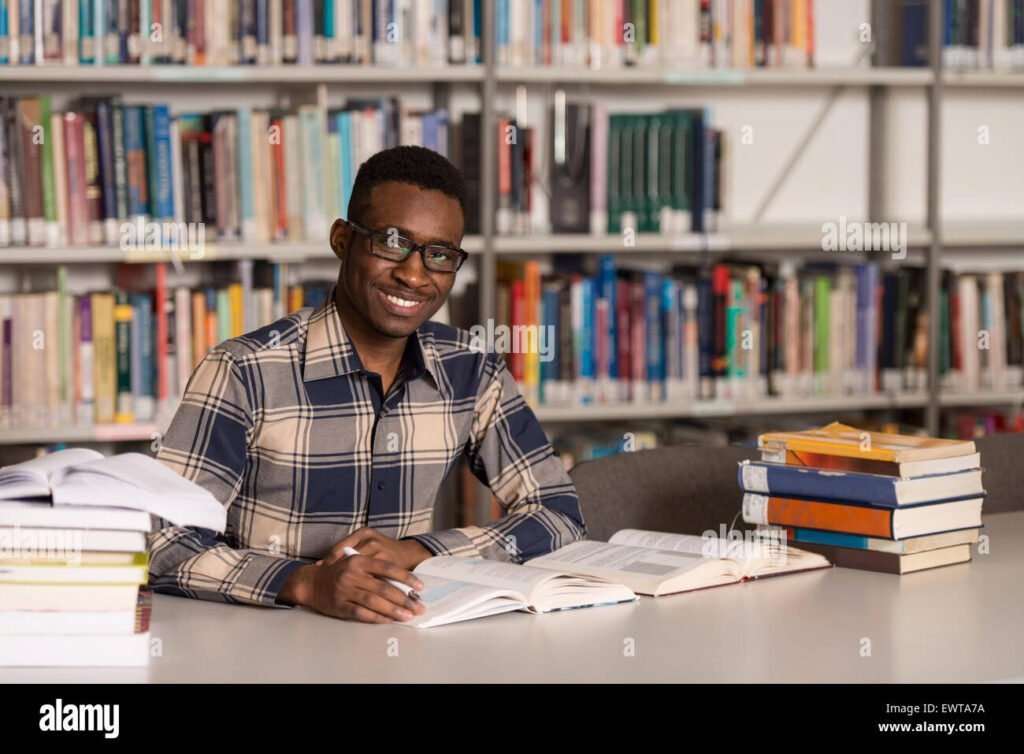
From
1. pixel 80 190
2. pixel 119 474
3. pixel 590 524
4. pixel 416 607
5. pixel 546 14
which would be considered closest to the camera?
pixel 119 474

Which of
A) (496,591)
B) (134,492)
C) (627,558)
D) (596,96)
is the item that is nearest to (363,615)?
(496,591)

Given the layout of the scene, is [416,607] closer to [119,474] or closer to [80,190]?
[119,474]

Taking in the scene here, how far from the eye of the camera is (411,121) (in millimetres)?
3201

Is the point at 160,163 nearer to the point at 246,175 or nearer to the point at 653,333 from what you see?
the point at 246,175

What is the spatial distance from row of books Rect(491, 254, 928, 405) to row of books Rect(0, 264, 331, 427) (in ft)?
2.05

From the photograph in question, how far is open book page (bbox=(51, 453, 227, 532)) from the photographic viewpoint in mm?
1307

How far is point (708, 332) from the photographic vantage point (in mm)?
3432

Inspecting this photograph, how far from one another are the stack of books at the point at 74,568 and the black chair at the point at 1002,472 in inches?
60.2

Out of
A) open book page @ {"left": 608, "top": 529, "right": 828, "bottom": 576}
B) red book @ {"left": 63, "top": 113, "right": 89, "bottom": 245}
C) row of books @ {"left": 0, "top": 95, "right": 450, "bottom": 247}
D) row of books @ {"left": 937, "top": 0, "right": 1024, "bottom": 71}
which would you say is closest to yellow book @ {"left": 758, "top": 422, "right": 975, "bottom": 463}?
open book page @ {"left": 608, "top": 529, "right": 828, "bottom": 576}

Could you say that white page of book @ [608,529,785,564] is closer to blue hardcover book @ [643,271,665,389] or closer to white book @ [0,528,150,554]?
white book @ [0,528,150,554]
